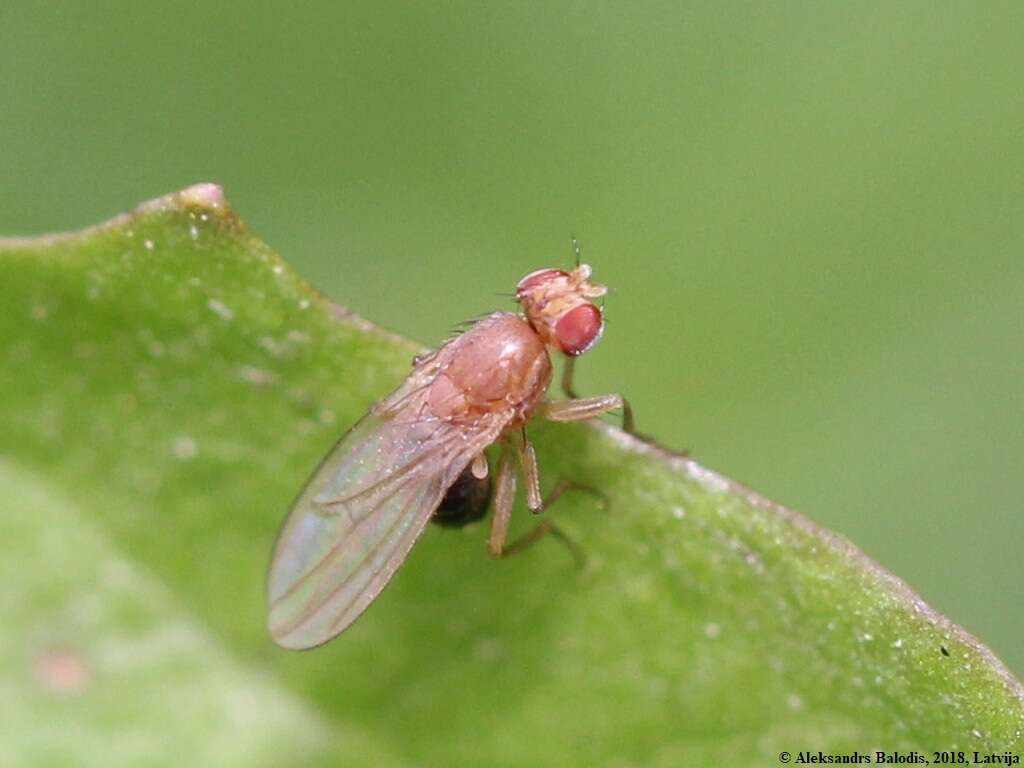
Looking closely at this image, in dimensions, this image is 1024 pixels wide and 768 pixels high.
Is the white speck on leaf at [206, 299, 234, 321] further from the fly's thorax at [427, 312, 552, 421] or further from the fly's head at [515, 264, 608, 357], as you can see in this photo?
the fly's head at [515, 264, 608, 357]

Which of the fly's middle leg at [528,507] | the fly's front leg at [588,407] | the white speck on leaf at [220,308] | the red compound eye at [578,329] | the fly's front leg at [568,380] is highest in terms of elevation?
the white speck on leaf at [220,308]

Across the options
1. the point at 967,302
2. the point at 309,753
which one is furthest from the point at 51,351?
the point at 967,302

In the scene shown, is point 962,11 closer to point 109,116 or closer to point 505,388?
point 505,388

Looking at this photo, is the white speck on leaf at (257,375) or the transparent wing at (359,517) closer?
the white speck on leaf at (257,375)

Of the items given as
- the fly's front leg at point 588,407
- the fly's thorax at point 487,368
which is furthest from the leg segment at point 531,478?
the fly's thorax at point 487,368

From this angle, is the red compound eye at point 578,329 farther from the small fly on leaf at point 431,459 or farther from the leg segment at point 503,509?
the leg segment at point 503,509

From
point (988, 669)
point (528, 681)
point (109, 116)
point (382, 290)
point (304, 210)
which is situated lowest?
point (988, 669)

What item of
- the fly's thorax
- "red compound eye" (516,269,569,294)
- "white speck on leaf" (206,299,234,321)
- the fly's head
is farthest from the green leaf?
"red compound eye" (516,269,569,294)

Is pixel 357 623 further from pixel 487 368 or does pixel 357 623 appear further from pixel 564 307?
pixel 564 307

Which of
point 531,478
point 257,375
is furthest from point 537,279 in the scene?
point 257,375
